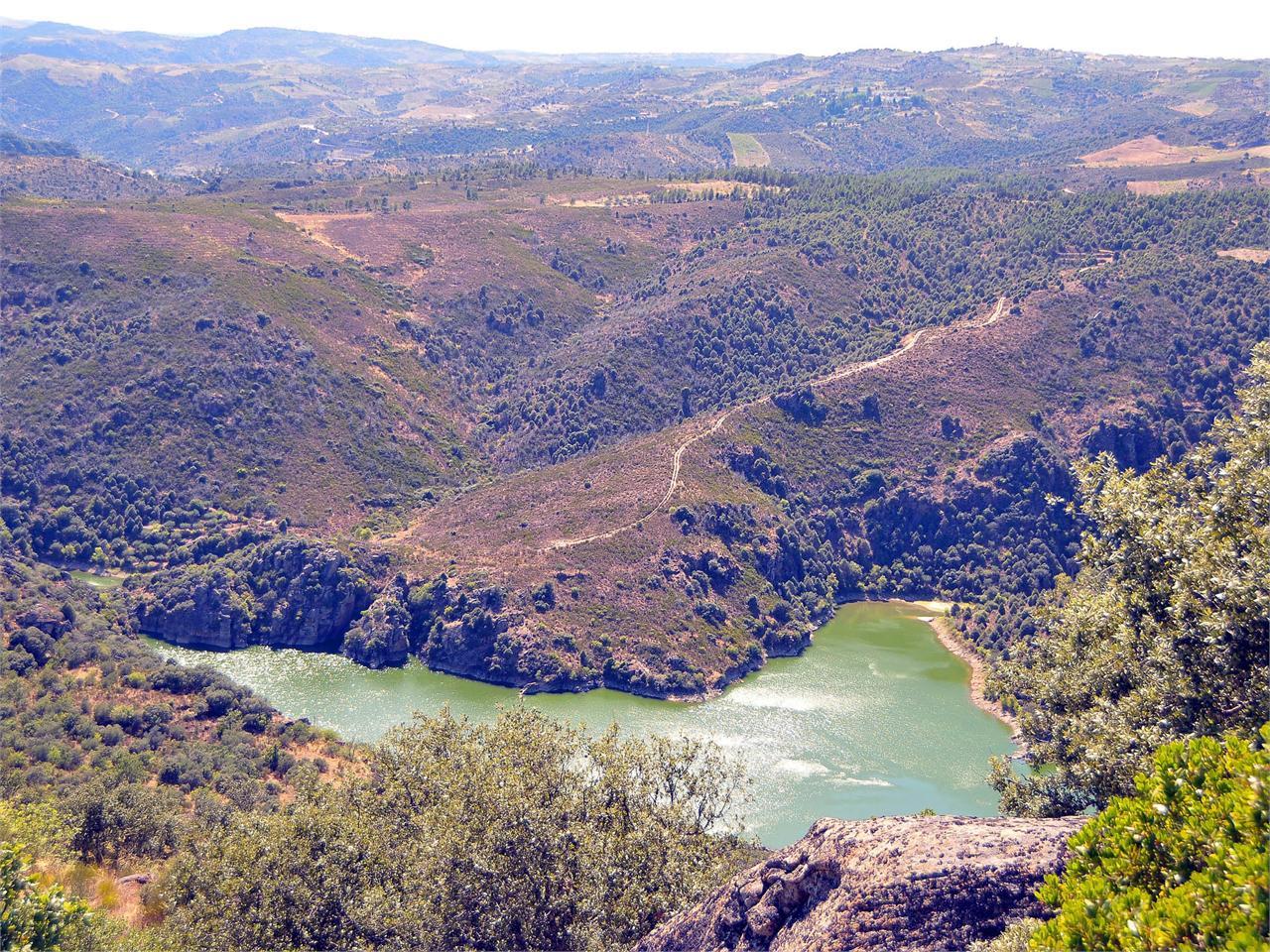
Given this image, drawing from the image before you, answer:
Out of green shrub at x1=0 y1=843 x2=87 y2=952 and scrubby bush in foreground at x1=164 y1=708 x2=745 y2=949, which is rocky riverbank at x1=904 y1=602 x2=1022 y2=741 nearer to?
scrubby bush in foreground at x1=164 y1=708 x2=745 y2=949

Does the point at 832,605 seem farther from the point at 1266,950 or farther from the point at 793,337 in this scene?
the point at 1266,950

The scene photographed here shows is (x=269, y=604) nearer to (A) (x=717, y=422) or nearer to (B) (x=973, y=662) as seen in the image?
(A) (x=717, y=422)

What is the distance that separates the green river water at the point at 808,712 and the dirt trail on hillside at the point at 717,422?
1667 centimetres

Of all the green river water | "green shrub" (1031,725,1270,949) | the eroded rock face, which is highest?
"green shrub" (1031,725,1270,949)

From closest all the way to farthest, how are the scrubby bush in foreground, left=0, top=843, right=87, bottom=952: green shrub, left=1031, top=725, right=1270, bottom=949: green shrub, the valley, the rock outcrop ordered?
left=1031, top=725, right=1270, bottom=949: green shrub → the valley → left=0, top=843, right=87, bottom=952: green shrub → the scrubby bush in foreground → the rock outcrop

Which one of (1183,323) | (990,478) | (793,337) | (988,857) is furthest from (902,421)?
(988,857)

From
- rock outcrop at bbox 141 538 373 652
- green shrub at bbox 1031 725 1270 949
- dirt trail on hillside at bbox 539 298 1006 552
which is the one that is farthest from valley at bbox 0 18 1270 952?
dirt trail on hillside at bbox 539 298 1006 552

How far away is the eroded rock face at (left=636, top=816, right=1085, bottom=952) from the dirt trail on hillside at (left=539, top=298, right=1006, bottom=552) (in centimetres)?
7146

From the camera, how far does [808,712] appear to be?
78562 mm

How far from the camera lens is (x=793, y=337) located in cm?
12631

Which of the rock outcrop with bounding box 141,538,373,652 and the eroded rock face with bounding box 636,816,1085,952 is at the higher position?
the eroded rock face with bounding box 636,816,1085,952

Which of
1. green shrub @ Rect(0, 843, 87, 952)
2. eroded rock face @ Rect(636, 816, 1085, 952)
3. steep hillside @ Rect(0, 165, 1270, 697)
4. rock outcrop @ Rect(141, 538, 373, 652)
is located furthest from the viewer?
steep hillside @ Rect(0, 165, 1270, 697)

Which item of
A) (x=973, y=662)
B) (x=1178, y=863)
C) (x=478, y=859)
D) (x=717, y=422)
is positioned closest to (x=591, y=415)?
(x=717, y=422)

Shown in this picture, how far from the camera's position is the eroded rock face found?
18.7 m
